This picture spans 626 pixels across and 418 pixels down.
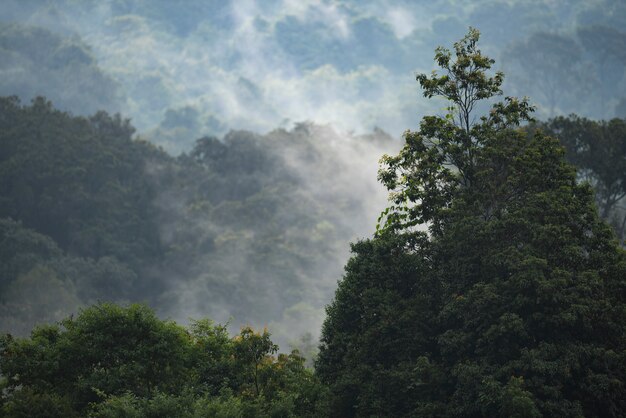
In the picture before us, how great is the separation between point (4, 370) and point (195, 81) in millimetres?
172163

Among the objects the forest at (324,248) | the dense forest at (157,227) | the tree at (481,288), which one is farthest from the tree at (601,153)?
the dense forest at (157,227)

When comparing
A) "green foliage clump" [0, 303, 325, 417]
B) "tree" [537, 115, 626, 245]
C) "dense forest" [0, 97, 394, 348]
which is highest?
"dense forest" [0, 97, 394, 348]

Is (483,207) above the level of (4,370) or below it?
above

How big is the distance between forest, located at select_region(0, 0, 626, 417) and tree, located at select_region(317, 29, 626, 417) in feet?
0.22

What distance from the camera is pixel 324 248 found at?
8419 centimetres

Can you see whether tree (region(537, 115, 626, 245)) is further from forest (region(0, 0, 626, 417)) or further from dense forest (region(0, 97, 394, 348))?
dense forest (region(0, 97, 394, 348))

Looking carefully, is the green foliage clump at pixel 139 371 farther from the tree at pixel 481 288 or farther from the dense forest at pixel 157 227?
the dense forest at pixel 157 227

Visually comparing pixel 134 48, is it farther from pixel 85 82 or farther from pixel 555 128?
pixel 555 128

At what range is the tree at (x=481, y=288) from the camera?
21250 millimetres

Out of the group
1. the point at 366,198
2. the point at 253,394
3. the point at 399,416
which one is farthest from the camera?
the point at 366,198

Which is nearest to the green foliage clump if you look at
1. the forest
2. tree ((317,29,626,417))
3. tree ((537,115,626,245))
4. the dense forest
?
the forest

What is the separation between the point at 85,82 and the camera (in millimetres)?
149125

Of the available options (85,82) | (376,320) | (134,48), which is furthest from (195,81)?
(376,320)

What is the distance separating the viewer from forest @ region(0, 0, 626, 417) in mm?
22078
